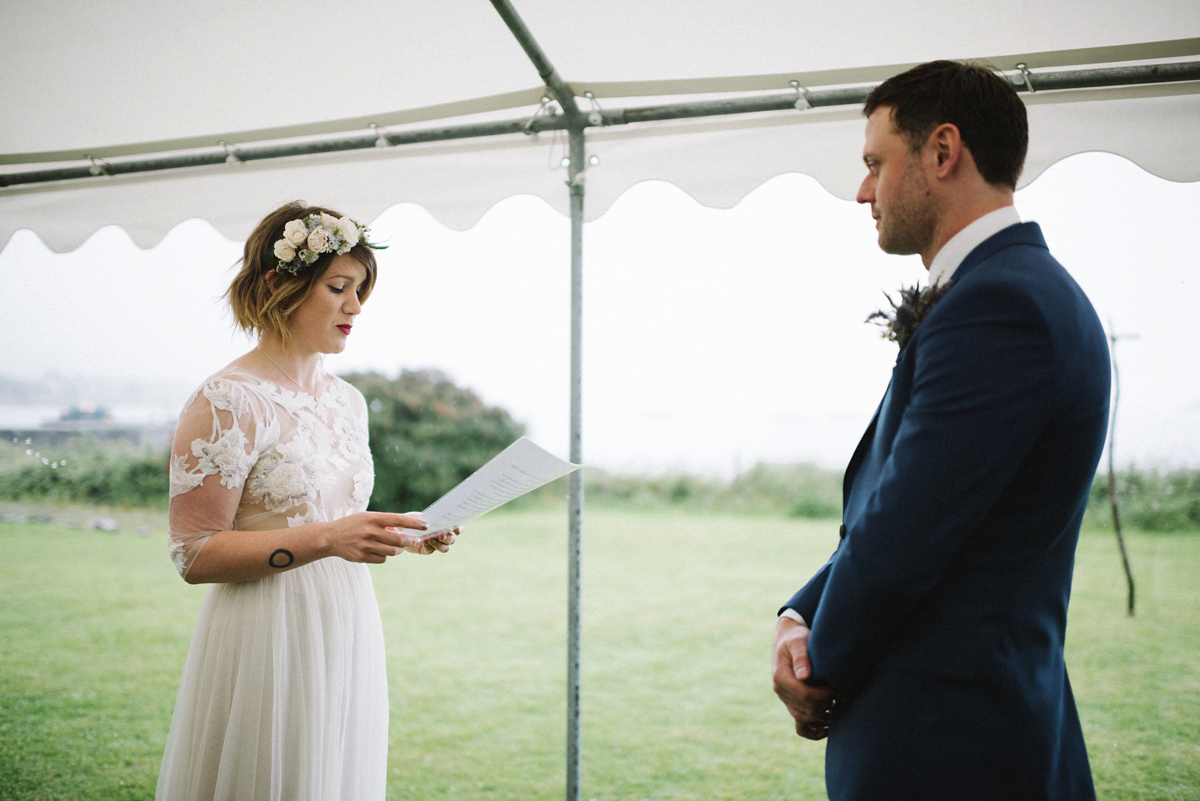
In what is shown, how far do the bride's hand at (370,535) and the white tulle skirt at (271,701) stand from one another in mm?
274

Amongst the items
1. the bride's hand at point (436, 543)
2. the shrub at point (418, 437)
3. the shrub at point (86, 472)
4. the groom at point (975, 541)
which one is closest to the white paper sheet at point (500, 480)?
the bride's hand at point (436, 543)

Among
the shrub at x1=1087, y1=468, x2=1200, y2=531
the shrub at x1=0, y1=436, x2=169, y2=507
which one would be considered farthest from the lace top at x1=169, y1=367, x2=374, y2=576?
the shrub at x1=1087, y1=468, x2=1200, y2=531

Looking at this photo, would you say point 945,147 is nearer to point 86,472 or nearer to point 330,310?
point 330,310

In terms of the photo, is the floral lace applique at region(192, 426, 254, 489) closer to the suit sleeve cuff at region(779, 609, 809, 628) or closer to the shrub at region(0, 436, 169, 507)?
the suit sleeve cuff at region(779, 609, 809, 628)

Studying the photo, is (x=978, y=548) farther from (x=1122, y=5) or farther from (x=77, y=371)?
(x=77, y=371)

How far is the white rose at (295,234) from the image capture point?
6.54 ft

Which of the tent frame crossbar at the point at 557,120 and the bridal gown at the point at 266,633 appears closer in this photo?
the bridal gown at the point at 266,633

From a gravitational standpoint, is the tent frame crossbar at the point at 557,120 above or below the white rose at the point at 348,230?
above

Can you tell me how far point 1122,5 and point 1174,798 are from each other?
193 inches

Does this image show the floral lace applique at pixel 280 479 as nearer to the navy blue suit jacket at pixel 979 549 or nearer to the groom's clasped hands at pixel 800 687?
the groom's clasped hands at pixel 800 687

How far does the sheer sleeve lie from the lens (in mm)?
1767

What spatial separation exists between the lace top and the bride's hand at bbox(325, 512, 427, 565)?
20 centimetres

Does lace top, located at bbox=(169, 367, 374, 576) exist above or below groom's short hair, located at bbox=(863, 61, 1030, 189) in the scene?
below

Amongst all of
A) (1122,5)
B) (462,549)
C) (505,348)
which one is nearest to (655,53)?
(1122,5)
